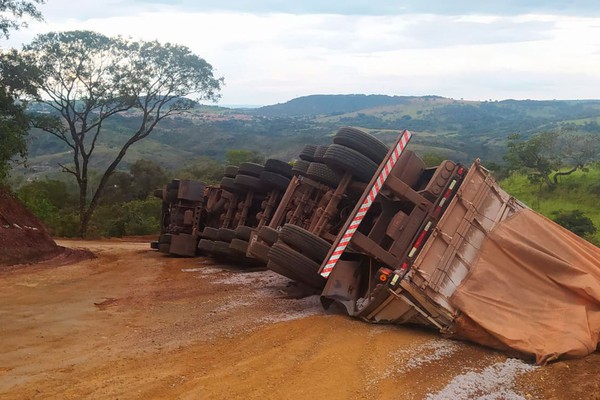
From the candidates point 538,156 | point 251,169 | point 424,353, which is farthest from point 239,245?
point 538,156

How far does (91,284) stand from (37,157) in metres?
78.4

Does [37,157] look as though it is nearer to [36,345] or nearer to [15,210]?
[15,210]


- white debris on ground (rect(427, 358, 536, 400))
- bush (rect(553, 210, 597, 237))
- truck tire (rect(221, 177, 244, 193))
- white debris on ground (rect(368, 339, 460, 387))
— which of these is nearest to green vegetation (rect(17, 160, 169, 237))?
truck tire (rect(221, 177, 244, 193))

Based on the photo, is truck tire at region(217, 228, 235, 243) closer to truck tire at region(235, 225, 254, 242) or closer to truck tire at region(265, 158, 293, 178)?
truck tire at region(235, 225, 254, 242)

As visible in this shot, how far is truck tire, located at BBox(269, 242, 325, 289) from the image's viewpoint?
7.75 m

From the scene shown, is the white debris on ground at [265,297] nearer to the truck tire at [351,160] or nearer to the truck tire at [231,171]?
the truck tire at [351,160]

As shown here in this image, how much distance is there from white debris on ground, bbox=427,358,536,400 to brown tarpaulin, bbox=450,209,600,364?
1.08 feet

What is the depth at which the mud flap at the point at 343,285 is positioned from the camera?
7.61 meters

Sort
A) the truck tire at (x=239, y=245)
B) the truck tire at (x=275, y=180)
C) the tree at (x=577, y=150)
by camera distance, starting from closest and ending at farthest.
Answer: the truck tire at (x=239, y=245), the truck tire at (x=275, y=180), the tree at (x=577, y=150)

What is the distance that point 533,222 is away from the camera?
7164 mm

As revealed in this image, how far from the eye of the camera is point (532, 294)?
21.6ft

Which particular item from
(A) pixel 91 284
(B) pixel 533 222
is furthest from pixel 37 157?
(B) pixel 533 222

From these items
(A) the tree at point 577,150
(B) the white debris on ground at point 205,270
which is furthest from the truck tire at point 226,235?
(A) the tree at point 577,150

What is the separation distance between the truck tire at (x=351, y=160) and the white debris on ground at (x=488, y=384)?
10.5ft
